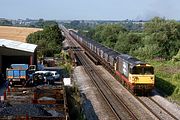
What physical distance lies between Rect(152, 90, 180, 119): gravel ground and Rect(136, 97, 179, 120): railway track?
373mm

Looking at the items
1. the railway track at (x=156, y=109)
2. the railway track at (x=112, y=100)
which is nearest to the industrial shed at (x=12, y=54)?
the railway track at (x=112, y=100)

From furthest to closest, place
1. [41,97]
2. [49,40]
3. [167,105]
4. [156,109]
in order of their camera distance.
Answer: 1. [49,40]
2. [167,105]
3. [156,109]
4. [41,97]

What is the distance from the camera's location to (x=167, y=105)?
2636 centimetres

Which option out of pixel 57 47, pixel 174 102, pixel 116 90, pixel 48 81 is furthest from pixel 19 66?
pixel 57 47

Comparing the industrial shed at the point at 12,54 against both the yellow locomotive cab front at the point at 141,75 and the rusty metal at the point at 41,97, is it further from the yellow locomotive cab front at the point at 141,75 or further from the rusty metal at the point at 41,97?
the rusty metal at the point at 41,97

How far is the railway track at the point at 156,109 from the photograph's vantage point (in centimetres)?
2300

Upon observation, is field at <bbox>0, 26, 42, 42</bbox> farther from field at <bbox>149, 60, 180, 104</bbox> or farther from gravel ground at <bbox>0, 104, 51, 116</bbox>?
gravel ground at <bbox>0, 104, 51, 116</bbox>

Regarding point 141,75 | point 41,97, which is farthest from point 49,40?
point 41,97

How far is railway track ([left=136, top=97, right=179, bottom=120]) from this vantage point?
23002 mm

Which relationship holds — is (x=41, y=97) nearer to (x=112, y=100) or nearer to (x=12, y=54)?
(x=112, y=100)

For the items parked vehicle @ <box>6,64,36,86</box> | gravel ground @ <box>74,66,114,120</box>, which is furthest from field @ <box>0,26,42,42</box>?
parked vehicle @ <box>6,64,36,86</box>

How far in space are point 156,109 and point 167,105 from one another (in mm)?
1570

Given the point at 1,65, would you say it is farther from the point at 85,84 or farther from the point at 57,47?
the point at 57,47

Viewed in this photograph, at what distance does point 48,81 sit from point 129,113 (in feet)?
43.1
